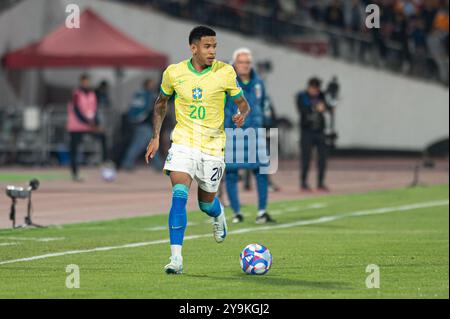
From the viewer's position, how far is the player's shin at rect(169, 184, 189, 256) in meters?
13.3

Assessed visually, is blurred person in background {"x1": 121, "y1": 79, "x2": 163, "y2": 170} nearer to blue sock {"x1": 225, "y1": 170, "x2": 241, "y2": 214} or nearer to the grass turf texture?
the grass turf texture

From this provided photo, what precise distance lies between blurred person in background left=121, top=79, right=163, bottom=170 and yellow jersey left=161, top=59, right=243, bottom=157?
761 inches

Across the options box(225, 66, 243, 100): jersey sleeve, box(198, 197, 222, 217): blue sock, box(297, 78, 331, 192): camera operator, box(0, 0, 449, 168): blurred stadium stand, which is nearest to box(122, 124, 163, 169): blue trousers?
box(0, 0, 449, 168): blurred stadium stand

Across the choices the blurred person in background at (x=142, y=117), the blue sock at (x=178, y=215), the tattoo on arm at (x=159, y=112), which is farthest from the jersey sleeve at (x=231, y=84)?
the blurred person in background at (x=142, y=117)

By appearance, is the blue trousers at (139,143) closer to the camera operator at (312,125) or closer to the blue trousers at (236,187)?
the camera operator at (312,125)

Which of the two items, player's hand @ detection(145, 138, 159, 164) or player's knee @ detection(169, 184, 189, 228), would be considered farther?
player's hand @ detection(145, 138, 159, 164)

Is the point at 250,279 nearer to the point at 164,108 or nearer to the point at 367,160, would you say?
the point at 164,108

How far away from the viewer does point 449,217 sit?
2158 centimetres

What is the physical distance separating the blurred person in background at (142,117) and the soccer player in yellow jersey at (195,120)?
1929 cm

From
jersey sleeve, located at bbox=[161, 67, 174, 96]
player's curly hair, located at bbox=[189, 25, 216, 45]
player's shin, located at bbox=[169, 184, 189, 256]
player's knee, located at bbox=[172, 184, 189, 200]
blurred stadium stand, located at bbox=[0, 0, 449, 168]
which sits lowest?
player's shin, located at bbox=[169, 184, 189, 256]

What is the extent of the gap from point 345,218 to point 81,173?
44.3 ft

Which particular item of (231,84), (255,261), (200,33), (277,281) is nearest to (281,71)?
(231,84)
